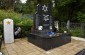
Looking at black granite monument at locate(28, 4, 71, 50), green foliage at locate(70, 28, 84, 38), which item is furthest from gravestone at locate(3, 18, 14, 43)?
green foliage at locate(70, 28, 84, 38)

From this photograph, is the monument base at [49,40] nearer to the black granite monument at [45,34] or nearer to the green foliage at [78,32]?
the black granite monument at [45,34]

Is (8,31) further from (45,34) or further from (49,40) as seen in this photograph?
(49,40)

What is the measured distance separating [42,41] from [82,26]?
13.9 feet

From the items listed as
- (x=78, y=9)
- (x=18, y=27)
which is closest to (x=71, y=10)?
Answer: (x=78, y=9)

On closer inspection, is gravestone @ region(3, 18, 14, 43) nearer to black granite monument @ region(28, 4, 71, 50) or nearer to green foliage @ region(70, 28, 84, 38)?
black granite monument @ region(28, 4, 71, 50)

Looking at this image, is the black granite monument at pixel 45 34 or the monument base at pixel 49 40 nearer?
the monument base at pixel 49 40

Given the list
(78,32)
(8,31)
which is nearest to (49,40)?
(8,31)

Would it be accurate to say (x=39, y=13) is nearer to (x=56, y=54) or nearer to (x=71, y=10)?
(x=56, y=54)

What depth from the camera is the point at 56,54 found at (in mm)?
6508

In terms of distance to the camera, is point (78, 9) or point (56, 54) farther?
point (78, 9)

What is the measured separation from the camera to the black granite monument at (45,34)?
23.7ft

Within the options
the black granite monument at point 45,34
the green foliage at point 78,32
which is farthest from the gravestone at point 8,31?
the green foliage at point 78,32

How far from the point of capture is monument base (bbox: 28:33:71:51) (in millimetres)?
7032

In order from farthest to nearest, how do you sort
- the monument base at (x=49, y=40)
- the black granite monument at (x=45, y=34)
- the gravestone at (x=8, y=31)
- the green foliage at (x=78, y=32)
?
the green foliage at (x=78, y=32)
the gravestone at (x=8, y=31)
the black granite monument at (x=45, y=34)
the monument base at (x=49, y=40)
